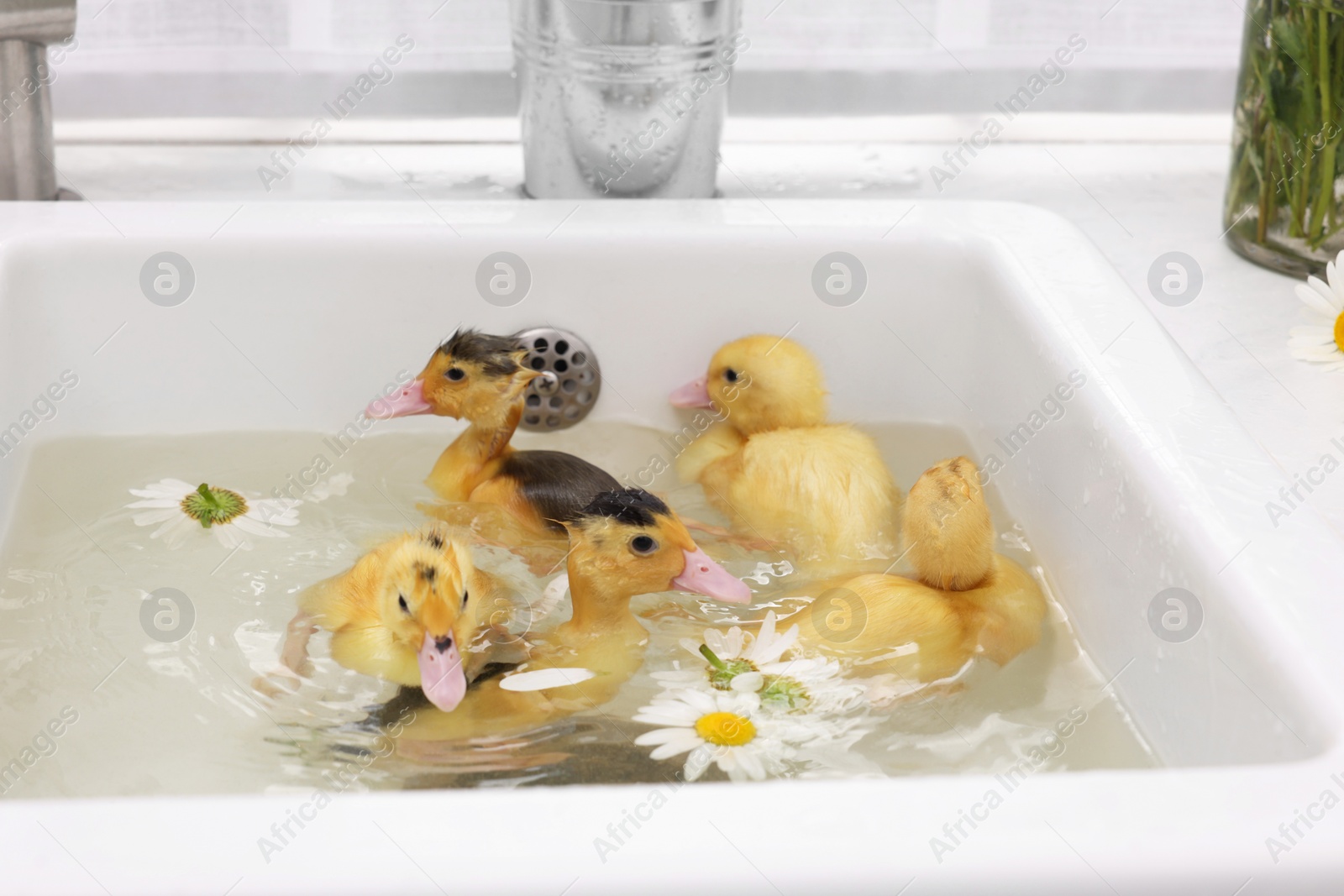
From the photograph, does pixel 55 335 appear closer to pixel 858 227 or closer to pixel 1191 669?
pixel 858 227

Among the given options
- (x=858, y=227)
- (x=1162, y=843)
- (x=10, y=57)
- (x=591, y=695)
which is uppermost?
(x=10, y=57)

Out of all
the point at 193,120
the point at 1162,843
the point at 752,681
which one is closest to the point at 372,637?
the point at 752,681

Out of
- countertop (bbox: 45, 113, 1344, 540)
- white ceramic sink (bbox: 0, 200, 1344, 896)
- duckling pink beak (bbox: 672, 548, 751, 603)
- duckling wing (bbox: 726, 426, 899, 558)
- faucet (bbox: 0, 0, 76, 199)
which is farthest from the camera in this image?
countertop (bbox: 45, 113, 1344, 540)

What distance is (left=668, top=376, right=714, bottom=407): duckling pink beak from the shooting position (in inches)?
46.1

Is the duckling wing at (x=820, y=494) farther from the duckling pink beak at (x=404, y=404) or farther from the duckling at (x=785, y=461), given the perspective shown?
the duckling pink beak at (x=404, y=404)

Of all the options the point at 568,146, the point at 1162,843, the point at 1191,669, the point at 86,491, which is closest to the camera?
the point at 1162,843

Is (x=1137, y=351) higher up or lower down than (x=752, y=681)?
higher up

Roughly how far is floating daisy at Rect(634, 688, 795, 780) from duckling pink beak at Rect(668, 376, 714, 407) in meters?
0.40

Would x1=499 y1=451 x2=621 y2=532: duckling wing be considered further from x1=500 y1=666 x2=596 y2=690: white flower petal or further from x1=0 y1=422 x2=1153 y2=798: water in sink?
x1=500 y1=666 x2=596 y2=690: white flower petal

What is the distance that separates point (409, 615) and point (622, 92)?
0.64 meters

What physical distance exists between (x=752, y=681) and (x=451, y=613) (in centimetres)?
21

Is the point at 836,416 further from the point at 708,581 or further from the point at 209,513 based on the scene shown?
the point at 209,513

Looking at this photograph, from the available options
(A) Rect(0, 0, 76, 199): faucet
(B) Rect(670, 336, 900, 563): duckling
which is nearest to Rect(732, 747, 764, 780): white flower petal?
(B) Rect(670, 336, 900, 563): duckling

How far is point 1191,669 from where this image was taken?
2.50ft
